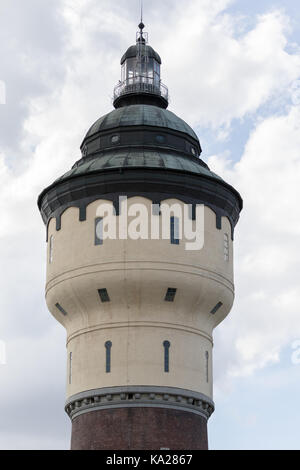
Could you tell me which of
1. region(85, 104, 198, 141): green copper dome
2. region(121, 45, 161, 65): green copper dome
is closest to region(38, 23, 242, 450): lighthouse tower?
region(85, 104, 198, 141): green copper dome

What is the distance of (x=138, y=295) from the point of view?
162 feet

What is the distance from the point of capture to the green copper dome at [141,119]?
2167 inches

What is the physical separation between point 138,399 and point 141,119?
15078 millimetres

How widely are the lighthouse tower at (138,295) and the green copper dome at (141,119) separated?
221 cm

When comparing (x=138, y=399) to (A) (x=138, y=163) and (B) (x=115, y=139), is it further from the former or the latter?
(B) (x=115, y=139)

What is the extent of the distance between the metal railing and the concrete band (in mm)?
17754

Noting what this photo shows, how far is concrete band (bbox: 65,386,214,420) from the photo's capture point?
48500mm

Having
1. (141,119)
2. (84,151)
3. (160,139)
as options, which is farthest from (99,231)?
(141,119)

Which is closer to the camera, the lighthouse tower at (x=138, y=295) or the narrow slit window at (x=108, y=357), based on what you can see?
the lighthouse tower at (x=138, y=295)

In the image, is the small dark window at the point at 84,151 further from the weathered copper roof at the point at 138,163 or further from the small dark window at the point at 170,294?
the small dark window at the point at 170,294

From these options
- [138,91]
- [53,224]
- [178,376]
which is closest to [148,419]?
[178,376]

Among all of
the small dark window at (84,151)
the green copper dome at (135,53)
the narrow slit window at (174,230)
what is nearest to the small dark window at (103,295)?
the narrow slit window at (174,230)
